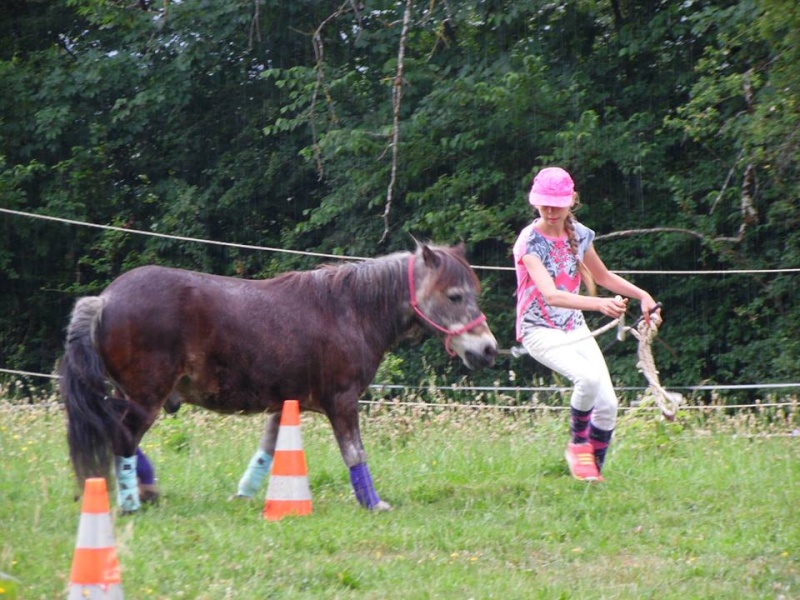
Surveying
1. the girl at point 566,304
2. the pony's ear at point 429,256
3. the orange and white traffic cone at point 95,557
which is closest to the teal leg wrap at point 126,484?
the orange and white traffic cone at point 95,557

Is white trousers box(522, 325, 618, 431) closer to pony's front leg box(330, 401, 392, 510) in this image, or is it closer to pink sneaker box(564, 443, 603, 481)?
pink sneaker box(564, 443, 603, 481)

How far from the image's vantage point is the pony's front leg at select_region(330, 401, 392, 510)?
20.0 ft

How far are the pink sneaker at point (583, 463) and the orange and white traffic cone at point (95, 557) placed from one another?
3489 millimetres

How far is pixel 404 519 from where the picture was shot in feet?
19.2

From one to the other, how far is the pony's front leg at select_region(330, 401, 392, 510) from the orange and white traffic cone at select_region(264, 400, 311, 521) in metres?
0.31

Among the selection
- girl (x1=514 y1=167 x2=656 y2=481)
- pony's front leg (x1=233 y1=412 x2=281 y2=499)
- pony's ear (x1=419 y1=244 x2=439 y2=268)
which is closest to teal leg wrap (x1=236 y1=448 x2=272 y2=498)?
pony's front leg (x1=233 y1=412 x2=281 y2=499)

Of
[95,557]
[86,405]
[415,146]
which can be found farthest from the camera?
[415,146]

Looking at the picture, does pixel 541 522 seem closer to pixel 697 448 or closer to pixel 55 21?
pixel 697 448

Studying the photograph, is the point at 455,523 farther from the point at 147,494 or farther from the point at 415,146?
the point at 415,146

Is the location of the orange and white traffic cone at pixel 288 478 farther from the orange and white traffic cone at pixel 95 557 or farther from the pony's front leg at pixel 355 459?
the orange and white traffic cone at pixel 95 557

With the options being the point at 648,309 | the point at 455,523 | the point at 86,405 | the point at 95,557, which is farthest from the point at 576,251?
the point at 95,557

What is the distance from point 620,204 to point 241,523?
12.1 meters

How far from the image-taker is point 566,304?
6.03 metres

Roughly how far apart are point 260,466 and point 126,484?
2.93 ft
